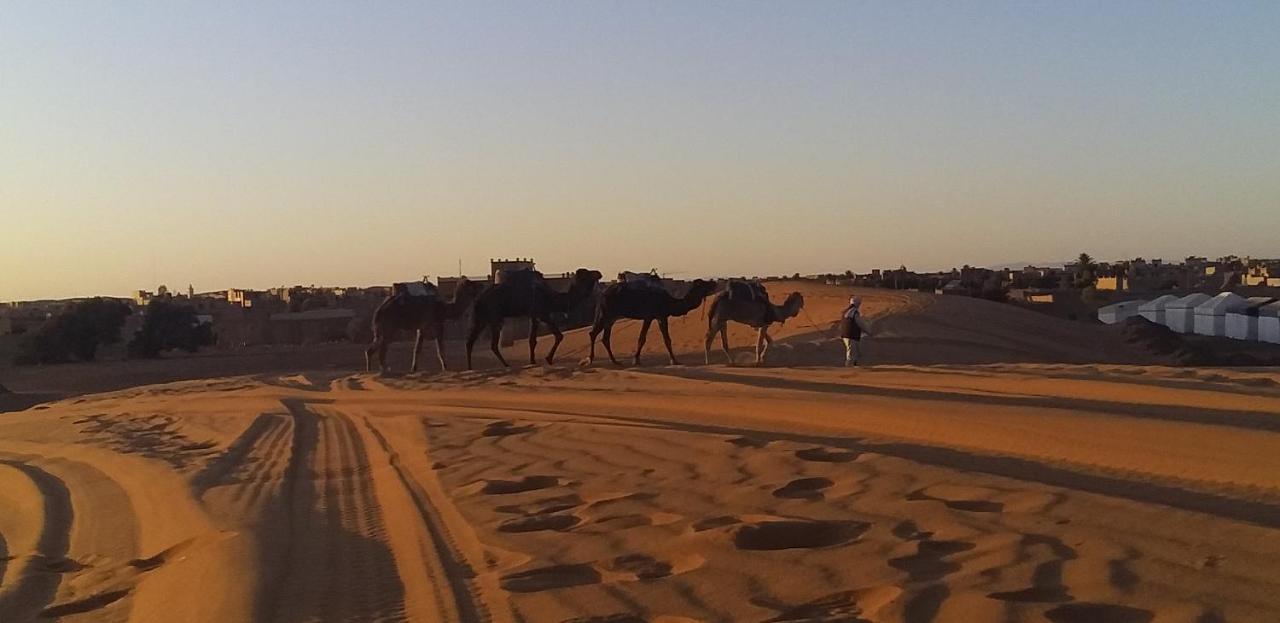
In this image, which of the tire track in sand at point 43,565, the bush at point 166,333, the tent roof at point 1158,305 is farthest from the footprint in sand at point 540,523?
the bush at point 166,333

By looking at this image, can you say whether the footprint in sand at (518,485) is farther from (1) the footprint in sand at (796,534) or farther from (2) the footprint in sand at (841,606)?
(2) the footprint in sand at (841,606)

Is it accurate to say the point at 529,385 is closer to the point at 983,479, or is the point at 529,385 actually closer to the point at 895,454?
the point at 895,454

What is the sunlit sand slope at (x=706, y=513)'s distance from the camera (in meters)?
4.91

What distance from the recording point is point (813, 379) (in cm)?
1520

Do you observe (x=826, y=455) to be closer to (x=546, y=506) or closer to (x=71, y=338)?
(x=546, y=506)

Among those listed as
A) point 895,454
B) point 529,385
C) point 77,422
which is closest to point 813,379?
point 529,385

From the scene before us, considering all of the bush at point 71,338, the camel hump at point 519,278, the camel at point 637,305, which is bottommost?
the bush at point 71,338

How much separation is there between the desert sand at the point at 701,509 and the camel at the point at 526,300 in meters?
8.53

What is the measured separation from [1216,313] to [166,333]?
4545cm

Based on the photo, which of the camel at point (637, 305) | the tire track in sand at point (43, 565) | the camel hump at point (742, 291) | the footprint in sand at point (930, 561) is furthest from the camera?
the camel at point (637, 305)

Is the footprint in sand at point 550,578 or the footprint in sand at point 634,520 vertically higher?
the footprint in sand at point 634,520

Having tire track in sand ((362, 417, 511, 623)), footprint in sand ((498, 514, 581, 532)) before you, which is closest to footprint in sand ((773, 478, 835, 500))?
footprint in sand ((498, 514, 581, 532))

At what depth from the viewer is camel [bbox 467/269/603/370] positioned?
23375mm

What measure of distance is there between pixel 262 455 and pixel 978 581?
9.12 metres
